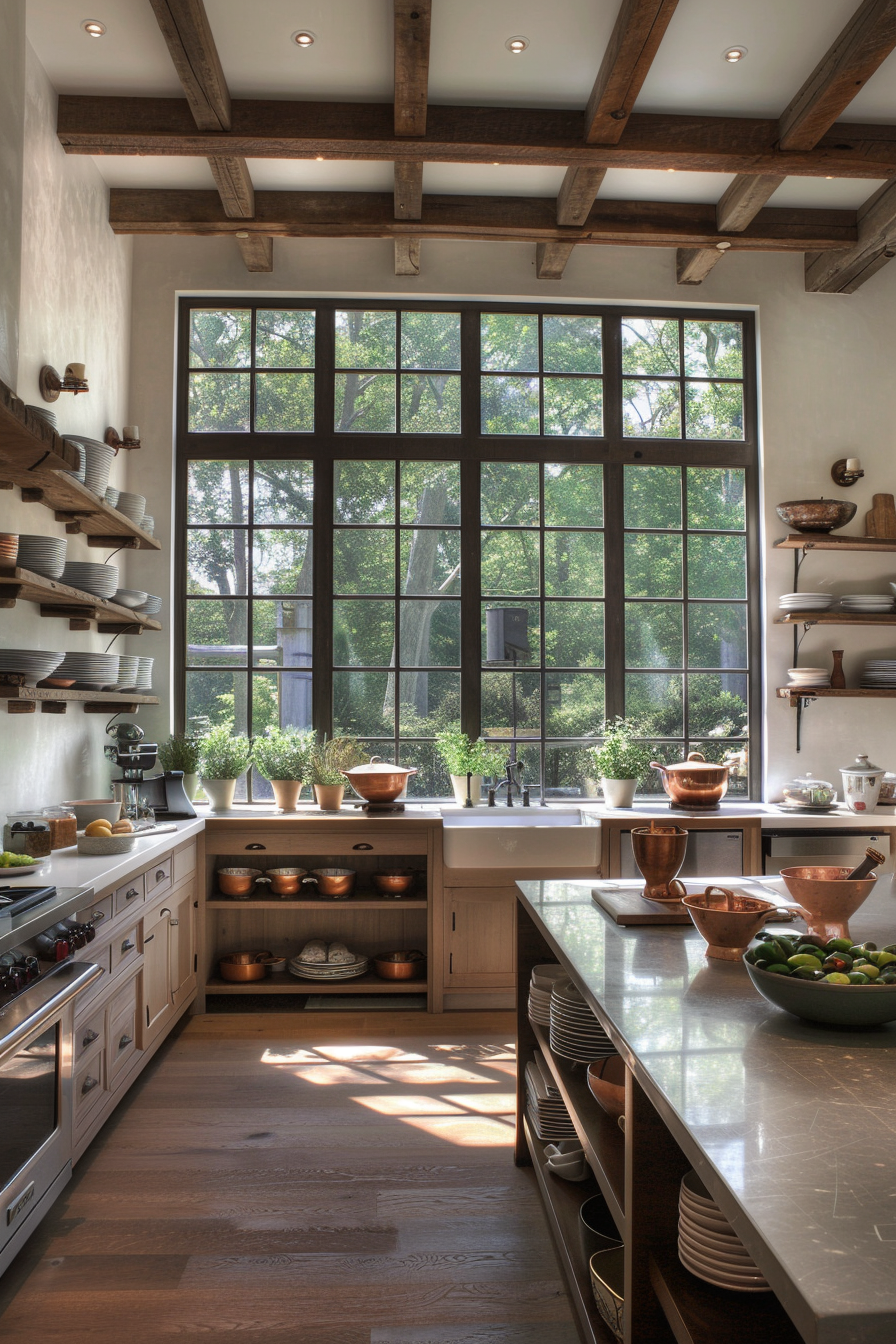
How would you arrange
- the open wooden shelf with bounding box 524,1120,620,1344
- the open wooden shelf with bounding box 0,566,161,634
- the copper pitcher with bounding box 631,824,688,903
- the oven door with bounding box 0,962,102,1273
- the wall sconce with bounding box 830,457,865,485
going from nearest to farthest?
the open wooden shelf with bounding box 524,1120,620,1344
the oven door with bounding box 0,962,102,1273
the copper pitcher with bounding box 631,824,688,903
the open wooden shelf with bounding box 0,566,161,634
the wall sconce with bounding box 830,457,865,485

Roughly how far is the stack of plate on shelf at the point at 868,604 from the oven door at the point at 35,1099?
4016 millimetres

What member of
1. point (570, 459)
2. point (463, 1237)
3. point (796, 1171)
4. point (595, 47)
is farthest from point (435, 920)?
point (595, 47)

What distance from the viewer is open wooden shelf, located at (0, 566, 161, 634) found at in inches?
115

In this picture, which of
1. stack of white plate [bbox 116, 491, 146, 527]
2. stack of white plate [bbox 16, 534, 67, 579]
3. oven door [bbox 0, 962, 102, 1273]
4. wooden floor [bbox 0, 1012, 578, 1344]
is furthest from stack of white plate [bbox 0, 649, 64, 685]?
wooden floor [bbox 0, 1012, 578, 1344]

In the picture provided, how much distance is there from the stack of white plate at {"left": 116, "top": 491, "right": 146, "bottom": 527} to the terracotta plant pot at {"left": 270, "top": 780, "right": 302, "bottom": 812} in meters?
1.40

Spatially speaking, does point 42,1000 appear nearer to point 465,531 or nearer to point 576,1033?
point 576,1033

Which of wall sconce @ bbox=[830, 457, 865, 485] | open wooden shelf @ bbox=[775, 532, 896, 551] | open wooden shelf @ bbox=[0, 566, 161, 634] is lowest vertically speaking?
open wooden shelf @ bbox=[0, 566, 161, 634]

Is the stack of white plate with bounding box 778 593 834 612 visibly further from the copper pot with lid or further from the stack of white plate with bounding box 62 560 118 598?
the stack of white plate with bounding box 62 560 118 598

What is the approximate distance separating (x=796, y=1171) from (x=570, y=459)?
4366 millimetres

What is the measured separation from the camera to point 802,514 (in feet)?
15.7

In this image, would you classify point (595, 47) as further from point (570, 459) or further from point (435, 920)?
point (435, 920)

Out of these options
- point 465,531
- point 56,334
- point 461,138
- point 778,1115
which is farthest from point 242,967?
point 461,138

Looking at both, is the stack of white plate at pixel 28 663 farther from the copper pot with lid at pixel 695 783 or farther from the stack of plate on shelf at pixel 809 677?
the stack of plate on shelf at pixel 809 677

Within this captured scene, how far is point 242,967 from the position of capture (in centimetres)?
433
